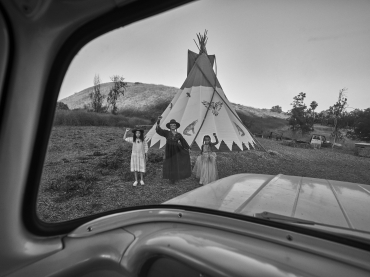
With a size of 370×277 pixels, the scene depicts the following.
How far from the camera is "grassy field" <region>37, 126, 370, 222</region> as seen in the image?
96cm

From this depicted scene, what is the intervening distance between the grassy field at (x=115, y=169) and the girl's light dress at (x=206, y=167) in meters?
0.04

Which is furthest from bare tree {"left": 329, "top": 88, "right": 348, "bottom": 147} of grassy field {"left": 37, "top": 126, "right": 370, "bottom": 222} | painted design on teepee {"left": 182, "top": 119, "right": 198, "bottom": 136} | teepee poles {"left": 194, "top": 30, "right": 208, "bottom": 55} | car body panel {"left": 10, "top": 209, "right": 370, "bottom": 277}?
painted design on teepee {"left": 182, "top": 119, "right": 198, "bottom": 136}

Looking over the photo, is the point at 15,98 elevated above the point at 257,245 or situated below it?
above

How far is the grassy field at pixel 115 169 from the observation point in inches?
37.8

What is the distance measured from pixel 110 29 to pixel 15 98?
473 millimetres

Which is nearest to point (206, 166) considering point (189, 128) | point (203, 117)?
point (189, 128)

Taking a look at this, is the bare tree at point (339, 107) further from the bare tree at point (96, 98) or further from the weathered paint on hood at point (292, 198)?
the bare tree at point (96, 98)

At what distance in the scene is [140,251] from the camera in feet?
2.84

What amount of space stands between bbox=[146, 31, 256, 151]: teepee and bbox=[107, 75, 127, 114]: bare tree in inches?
9.9

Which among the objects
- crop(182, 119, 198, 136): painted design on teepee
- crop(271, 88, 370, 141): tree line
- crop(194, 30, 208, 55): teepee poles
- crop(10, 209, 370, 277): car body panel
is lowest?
crop(10, 209, 370, 277): car body panel

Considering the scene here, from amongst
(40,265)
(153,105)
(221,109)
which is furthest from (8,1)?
(221,109)

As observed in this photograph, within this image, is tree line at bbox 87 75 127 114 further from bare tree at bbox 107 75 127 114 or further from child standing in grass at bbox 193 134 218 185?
child standing in grass at bbox 193 134 218 185

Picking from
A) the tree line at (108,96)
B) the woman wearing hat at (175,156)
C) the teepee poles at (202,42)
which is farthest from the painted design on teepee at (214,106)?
the tree line at (108,96)

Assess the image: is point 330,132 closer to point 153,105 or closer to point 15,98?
point 153,105
